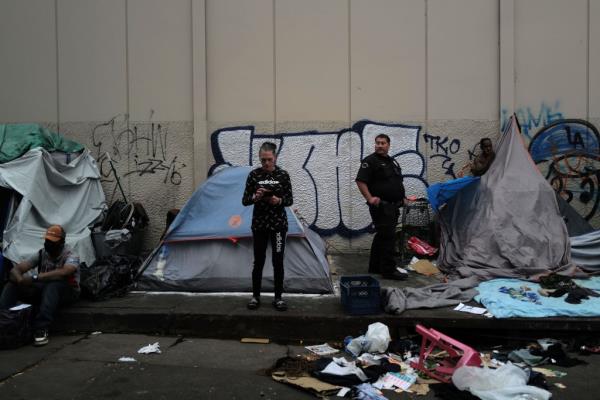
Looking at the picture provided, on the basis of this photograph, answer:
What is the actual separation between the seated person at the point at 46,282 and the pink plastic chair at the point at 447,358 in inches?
140

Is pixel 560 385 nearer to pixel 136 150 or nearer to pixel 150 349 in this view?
pixel 150 349

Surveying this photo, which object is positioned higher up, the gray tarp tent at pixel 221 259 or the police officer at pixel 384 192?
the police officer at pixel 384 192

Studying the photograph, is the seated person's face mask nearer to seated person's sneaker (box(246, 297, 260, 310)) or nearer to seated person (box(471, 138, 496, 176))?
seated person's sneaker (box(246, 297, 260, 310))

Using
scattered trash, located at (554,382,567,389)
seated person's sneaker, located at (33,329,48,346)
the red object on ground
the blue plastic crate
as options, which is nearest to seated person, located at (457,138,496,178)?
the red object on ground

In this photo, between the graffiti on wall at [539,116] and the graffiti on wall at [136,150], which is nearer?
the graffiti on wall at [539,116]

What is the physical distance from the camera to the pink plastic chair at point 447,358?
4.05 metres

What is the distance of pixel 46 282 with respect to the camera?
17.4ft

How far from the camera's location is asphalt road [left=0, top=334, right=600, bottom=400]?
3.93 m

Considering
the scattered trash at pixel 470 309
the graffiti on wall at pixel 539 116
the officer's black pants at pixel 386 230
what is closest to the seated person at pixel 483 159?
the graffiti on wall at pixel 539 116

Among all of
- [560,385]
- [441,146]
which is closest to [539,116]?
[441,146]

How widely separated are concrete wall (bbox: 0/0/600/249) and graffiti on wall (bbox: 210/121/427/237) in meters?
0.02

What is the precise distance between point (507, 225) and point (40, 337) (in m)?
5.52

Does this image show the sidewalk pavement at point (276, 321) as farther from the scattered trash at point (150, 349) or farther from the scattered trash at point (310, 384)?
the scattered trash at point (310, 384)

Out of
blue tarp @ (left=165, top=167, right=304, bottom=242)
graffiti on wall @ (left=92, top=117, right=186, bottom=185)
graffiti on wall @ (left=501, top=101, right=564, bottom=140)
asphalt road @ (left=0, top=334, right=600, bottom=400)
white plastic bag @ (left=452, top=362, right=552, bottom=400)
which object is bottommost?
asphalt road @ (left=0, top=334, right=600, bottom=400)
